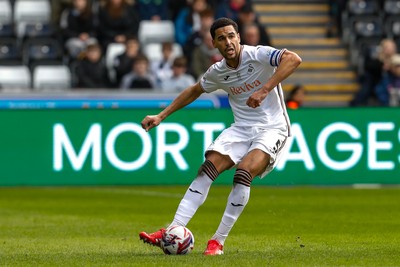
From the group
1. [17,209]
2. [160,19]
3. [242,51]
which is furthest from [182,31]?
[242,51]

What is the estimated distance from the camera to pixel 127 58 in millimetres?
24203

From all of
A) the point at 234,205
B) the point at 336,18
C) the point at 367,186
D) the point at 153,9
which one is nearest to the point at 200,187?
the point at 234,205

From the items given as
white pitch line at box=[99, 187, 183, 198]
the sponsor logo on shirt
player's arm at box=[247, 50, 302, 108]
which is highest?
player's arm at box=[247, 50, 302, 108]

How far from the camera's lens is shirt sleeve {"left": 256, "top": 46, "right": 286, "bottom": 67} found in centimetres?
1159

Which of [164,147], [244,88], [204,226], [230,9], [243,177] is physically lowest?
[164,147]

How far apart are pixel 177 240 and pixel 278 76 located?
165cm

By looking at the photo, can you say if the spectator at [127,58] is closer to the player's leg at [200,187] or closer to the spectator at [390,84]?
the spectator at [390,84]

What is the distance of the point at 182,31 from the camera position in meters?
25.8

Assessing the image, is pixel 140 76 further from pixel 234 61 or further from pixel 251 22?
pixel 234 61

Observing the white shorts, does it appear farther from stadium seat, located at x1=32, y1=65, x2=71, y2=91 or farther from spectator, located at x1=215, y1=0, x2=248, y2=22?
spectator, located at x1=215, y1=0, x2=248, y2=22

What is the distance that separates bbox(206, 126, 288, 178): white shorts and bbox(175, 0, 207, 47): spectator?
13556 mm

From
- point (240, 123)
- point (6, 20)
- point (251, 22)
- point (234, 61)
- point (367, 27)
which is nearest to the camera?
point (234, 61)

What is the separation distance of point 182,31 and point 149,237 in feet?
48.4

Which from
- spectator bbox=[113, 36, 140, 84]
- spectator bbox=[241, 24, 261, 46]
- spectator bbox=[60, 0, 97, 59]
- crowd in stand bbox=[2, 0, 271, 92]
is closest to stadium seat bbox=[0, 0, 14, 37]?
crowd in stand bbox=[2, 0, 271, 92]
